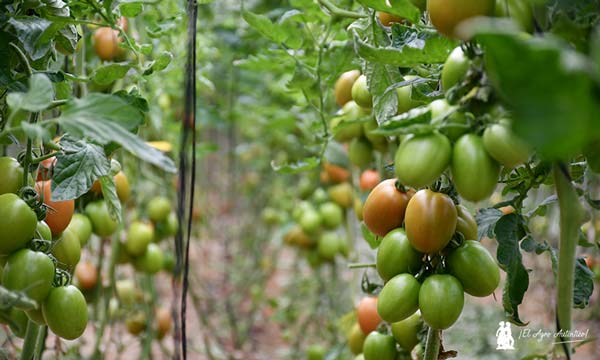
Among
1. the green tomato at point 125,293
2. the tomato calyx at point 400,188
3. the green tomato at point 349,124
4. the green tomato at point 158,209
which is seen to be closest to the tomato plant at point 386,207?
the tomato calyx at point 400,188

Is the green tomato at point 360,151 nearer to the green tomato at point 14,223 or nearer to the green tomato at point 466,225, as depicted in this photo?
the green tomato at point 466,225

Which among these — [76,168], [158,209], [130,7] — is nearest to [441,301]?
[76,168]

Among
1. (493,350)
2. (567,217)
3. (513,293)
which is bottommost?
(493,350)

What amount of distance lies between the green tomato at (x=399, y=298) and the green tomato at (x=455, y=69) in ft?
0.64

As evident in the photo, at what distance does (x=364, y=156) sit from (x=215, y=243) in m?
2.69

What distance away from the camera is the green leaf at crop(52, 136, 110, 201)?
1.93 ft

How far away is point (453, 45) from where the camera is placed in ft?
1.75

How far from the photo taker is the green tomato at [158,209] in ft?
4.76

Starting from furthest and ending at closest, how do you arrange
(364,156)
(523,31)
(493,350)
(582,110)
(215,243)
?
(215,243)
(493,350)
(364,156)
(523,31)
(582,110)

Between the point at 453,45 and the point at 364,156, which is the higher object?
the point at 453,45

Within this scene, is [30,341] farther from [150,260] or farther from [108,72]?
[150,260]

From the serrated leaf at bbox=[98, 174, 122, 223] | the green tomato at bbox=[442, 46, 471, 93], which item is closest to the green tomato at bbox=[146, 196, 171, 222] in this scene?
the serrated leaf at bbox=[98, 174, 122, 223]

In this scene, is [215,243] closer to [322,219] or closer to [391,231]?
[322,219]

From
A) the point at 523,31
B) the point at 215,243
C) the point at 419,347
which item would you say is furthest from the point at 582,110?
the point at 215,243
